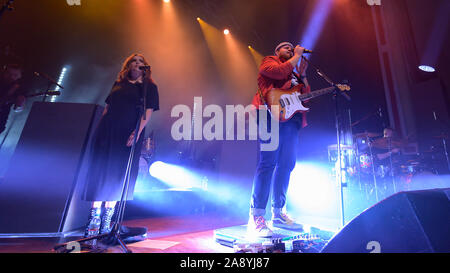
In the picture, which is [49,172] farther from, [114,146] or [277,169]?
[277,169]

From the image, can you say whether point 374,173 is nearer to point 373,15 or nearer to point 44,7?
point 373,15

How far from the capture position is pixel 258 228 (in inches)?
68.5

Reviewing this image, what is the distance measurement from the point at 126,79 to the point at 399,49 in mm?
7250

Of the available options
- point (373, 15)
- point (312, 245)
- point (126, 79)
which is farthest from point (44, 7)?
point (373, 15)

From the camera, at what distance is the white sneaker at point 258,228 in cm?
169

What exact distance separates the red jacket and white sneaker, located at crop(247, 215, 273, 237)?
1.08 metres

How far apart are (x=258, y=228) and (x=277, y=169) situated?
2.00 ft

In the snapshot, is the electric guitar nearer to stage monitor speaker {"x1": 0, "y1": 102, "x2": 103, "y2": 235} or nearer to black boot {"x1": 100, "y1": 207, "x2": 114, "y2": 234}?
black boot {"x1": 100, "y1": 207, "x2": 114, "y2": 234}

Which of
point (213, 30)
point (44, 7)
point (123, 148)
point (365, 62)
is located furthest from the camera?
point (213, 30)

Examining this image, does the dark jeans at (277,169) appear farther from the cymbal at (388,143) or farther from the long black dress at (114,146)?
the cymbal at (388,143)

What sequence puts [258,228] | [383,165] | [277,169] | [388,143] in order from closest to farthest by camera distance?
[258,228], [277,169], [388,143], [383,165]

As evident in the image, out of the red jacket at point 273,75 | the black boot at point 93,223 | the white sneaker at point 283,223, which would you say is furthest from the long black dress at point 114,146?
the white sneaker at point 283,223

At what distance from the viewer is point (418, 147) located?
434 centimetres

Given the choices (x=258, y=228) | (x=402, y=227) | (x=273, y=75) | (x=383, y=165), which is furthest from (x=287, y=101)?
(x=383, y=165)
